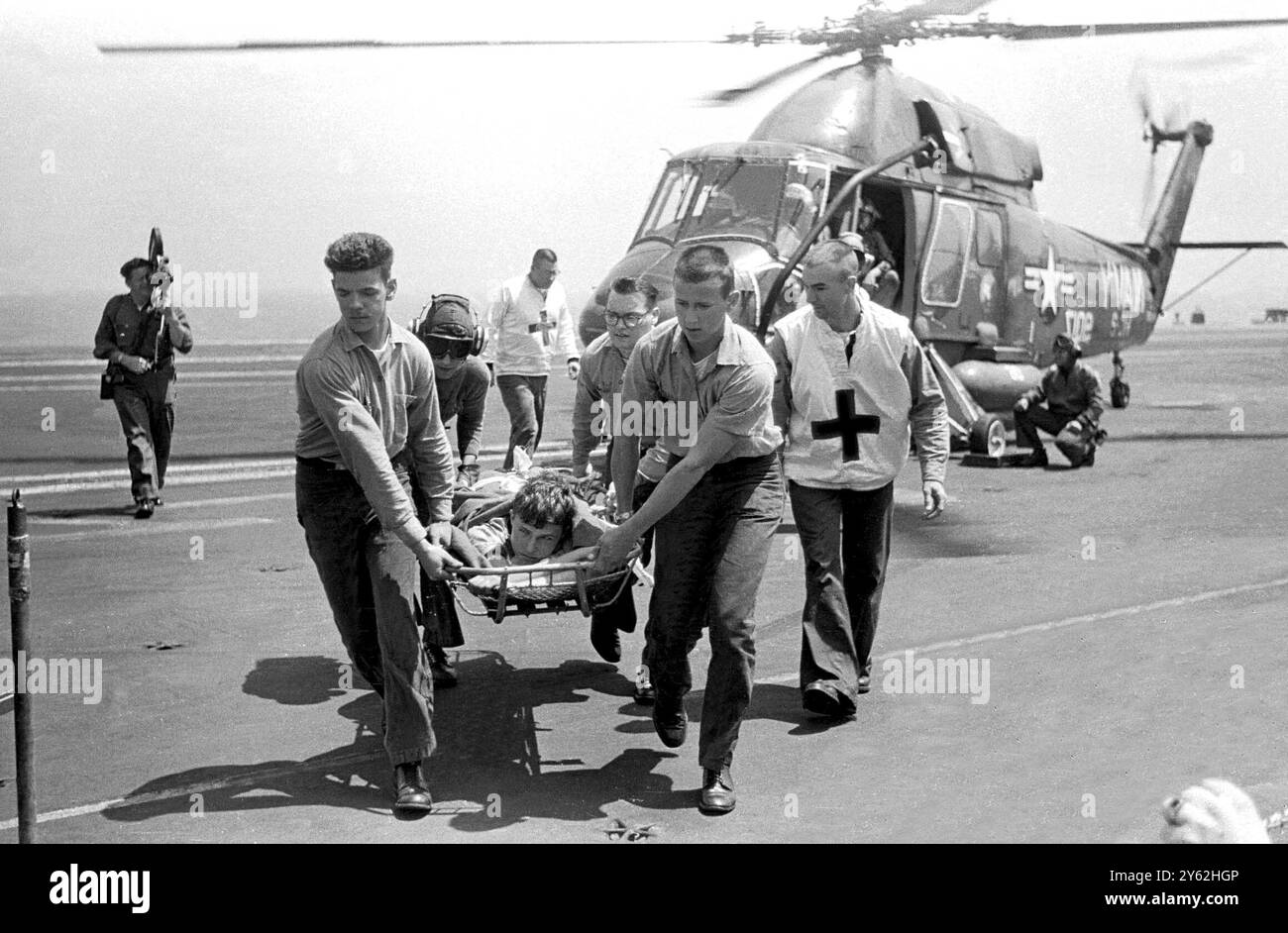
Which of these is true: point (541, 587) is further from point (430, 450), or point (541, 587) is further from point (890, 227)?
point (890, 227)

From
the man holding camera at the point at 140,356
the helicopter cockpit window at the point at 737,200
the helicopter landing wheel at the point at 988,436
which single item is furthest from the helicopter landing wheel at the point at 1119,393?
the man holding camera at the point at 140,356

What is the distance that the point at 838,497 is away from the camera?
6562 millimetres

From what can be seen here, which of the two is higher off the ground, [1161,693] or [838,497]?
[838,497]

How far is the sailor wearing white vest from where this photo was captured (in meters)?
6.43

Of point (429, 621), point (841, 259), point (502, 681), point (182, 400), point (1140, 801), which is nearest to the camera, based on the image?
point (1140, 801)

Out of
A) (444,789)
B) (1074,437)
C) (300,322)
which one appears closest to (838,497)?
(444,789)

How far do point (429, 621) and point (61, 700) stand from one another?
192 centimetres

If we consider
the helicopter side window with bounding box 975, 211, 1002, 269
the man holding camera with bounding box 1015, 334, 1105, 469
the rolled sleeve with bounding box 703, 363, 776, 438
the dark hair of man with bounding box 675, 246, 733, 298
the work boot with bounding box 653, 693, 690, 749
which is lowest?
the work boot with bounding box 653, 693, 690, 749

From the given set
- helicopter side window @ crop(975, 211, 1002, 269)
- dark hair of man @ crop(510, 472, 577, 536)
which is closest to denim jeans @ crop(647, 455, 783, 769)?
dark hair of man @ crop(510, 472, 577, 536)

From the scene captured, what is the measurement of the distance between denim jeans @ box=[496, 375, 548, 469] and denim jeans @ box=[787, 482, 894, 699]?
209 inches

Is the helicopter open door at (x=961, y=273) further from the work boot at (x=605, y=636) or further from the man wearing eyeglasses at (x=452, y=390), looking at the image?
the work boot at (x=605, y=636)

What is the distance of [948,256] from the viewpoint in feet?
49.5

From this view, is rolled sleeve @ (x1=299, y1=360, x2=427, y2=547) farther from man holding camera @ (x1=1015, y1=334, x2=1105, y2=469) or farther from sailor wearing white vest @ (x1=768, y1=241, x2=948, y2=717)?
man holding camera @ (x1=1015, y1=334, x2=1105, y2=469)
